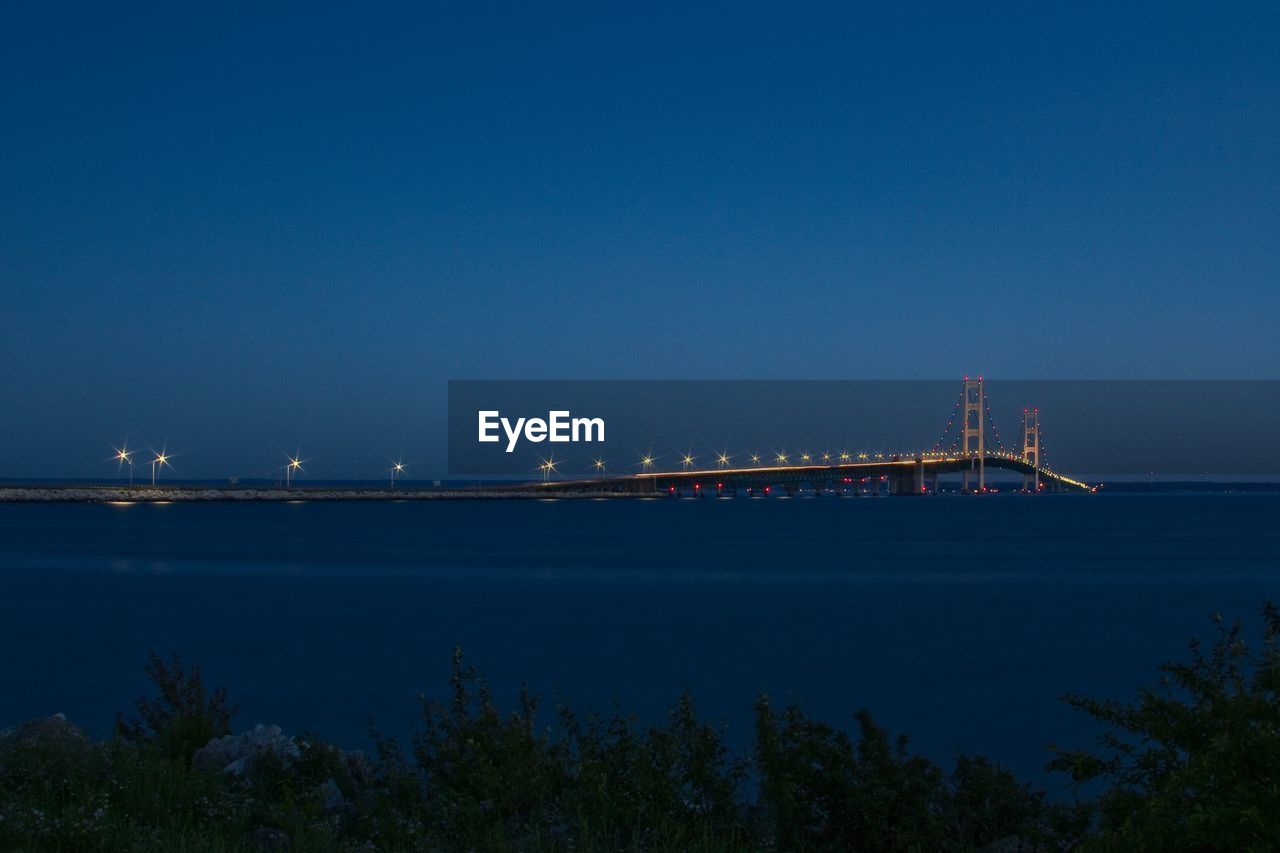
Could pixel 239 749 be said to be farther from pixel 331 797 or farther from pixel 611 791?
pixel 611 791

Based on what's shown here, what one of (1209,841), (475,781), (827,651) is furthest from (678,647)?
A: (1209,841)

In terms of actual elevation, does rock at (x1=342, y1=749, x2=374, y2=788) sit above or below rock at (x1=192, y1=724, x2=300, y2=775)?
below

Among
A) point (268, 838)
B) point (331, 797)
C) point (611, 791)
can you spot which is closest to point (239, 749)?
point (331, 797)

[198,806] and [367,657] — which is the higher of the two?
[198,806]

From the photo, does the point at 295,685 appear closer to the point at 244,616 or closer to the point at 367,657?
the point at 367,657

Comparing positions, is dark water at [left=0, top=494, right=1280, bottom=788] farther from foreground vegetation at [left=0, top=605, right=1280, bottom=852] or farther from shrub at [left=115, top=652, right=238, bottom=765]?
foreground vegetation at [left=0, top=605, right=1280, bottom=852]

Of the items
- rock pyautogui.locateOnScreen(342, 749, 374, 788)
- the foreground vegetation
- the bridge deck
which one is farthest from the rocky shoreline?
the foreground vegetation

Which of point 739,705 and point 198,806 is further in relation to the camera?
point 739,705
